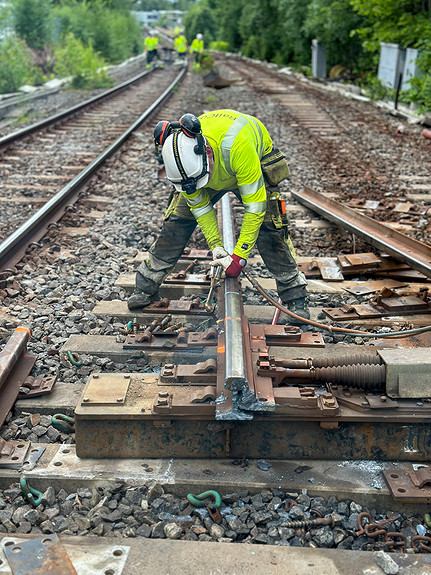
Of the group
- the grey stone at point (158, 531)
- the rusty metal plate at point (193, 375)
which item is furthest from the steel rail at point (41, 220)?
the grey stone at point (158, 531)

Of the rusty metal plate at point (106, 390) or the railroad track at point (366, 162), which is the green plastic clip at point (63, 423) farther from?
the railroad track at point (366, 162)

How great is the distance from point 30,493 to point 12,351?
1.09 m

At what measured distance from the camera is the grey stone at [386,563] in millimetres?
2328

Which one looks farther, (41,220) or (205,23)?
(205,23)

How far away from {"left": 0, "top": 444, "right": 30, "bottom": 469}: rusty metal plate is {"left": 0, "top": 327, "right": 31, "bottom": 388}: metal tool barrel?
0.45 meters

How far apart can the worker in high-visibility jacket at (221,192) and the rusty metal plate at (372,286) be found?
2.05ft

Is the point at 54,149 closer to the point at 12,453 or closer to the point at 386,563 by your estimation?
the point at 12,453

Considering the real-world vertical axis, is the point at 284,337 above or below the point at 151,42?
above

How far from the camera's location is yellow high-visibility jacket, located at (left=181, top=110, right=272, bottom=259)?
3809mm

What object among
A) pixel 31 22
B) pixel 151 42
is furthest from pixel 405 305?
pixel 151 42

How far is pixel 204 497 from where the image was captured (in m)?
2.82

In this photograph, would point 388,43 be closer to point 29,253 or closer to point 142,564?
point 29,253

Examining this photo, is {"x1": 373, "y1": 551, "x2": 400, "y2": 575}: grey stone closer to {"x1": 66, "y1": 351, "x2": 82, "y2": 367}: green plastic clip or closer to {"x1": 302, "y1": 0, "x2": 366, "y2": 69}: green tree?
{"x1": 66, "y1": 351, "x2": 82, "y2": 367}: green plastic clip

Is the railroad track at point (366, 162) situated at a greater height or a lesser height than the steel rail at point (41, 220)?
lesser
